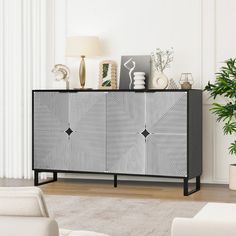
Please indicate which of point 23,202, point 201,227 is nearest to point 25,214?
point 23,202

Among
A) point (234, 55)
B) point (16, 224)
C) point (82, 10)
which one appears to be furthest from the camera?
point (82, 10)

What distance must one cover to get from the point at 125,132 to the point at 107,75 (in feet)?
2.52

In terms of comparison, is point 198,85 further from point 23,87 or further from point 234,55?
point 23,87

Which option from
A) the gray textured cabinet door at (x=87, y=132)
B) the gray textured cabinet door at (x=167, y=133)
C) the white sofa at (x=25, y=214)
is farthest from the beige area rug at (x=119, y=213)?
the white sofa at (x=25, y=214)

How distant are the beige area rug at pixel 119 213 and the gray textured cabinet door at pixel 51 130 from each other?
84 centimetres

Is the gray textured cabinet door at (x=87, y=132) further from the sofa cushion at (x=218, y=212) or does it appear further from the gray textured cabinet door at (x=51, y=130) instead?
the sofa cushion at (x=218, y=212)

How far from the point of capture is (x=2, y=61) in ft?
23.8

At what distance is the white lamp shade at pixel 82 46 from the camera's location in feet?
21.6

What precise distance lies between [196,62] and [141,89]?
29.5 inches

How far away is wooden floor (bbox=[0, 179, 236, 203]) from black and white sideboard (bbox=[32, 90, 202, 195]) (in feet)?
0.52

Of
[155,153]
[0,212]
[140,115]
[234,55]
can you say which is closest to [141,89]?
[140,115]

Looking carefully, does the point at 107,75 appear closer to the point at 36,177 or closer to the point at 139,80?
the point at 139,80

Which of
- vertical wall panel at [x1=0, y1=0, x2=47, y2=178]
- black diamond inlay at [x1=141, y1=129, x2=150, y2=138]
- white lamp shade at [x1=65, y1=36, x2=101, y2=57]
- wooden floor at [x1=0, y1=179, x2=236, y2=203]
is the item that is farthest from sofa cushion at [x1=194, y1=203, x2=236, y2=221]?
vertical wall panel at [x1=0, y1=0, x2=47, y2=178]

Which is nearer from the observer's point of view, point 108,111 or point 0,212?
point 0,212
